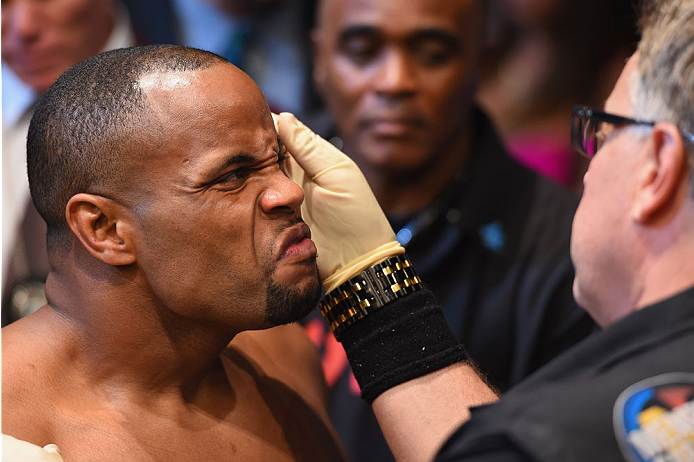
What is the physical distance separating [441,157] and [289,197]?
115 centimetres

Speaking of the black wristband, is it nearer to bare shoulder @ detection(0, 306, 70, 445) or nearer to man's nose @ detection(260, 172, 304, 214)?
man's nose @ detection(260, 172, 304, 214)

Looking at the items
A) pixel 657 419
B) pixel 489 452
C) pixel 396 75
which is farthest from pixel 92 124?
pixel 396 75

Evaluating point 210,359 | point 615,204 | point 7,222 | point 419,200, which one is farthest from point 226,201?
point 419,200

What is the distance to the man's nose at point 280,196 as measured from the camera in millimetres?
1249

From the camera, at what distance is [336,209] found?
1.45m

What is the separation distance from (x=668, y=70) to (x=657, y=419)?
43 cm

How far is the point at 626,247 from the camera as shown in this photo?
1.09 meters

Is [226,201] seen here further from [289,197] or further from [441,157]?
[441,157]

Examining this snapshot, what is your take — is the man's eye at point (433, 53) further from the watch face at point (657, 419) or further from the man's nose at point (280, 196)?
the watch face at point (657, 419)

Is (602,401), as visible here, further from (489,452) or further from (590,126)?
(590,126)

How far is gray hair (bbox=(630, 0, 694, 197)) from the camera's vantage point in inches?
40.1

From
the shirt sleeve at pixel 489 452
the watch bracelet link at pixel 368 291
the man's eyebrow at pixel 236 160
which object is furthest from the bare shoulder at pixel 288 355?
the shirt sleeve at pixel 489 452

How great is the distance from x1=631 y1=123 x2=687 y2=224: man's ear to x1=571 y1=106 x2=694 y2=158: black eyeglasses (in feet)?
0.13

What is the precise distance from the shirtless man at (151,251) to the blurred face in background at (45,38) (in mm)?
775
